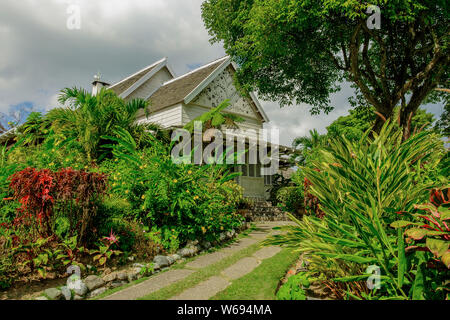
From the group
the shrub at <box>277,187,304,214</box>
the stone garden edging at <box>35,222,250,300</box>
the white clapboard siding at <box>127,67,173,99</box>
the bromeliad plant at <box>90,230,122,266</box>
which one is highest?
the white clapboard siding at <box>127,67,173,99</box>

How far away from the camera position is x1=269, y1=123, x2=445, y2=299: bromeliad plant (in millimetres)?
2049

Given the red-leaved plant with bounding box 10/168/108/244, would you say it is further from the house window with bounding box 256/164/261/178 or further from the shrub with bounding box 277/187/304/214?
the house window with bounding box 256/164/261/178

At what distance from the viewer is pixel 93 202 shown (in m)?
4.47

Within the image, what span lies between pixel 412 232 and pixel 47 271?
14.7 feet

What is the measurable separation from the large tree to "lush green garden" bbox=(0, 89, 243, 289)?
→ 5232 millimetres

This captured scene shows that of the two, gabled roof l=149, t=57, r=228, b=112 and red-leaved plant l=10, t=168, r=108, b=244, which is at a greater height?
gabled roof l=149, t=57, r=228, b=112

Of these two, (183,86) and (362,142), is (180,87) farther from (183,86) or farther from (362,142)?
(362,142)

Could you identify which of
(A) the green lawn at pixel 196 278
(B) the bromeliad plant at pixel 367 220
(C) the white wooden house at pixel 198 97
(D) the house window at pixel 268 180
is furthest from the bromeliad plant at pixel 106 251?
(D) the house window at pixel 268 180

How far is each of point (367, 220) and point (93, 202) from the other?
401 centimetres

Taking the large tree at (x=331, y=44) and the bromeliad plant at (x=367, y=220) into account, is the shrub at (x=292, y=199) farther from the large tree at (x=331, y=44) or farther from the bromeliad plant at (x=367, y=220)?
the bromeliad plant at (x=367, y=220)

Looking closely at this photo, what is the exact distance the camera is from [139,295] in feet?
11.2

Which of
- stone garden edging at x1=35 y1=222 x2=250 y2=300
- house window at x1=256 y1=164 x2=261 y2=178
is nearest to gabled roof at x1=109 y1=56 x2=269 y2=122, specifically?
house window at x1=256 y1=164 x2=261 y2=178

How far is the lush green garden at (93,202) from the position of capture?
3.93 meters
